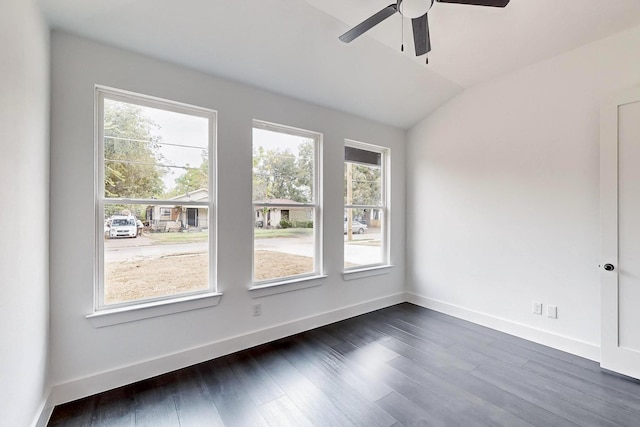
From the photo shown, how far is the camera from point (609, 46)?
252cm

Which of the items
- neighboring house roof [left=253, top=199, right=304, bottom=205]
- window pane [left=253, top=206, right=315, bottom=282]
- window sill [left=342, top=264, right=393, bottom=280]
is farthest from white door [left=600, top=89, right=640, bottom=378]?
neighboring house roof [left=253, top=199, right=304, bottom=205]

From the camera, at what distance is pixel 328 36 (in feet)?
8.01

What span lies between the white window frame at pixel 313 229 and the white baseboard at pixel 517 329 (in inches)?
67.2

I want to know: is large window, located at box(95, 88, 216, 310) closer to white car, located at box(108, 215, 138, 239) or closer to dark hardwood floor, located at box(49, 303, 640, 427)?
white car, located at box(108, 215, 138, 239)

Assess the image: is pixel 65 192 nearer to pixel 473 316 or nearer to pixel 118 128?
pixel 118 128

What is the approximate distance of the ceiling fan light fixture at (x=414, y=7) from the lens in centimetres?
161

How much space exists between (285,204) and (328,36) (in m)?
1.64

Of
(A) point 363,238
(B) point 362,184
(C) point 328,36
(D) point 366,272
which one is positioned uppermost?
(C) point 328,36

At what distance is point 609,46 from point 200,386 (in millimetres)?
4503

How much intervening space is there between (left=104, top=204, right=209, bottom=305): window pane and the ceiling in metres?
1.28

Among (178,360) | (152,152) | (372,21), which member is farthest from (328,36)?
(178,360)

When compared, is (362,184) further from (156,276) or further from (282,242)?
(156,276)

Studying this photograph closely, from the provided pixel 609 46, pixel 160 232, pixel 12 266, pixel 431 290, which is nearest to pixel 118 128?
pixel 160 232

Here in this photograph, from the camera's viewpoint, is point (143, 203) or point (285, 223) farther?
point (285, 223)
